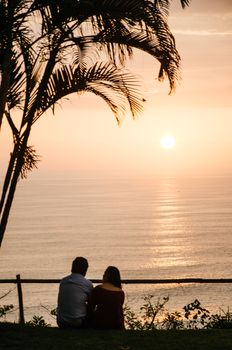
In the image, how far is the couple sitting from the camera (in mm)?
7453

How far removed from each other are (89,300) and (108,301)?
0.30 m

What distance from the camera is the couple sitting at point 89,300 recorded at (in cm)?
745

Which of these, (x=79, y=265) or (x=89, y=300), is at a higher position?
(x=79, y=265)

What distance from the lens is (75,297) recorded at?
7508mm

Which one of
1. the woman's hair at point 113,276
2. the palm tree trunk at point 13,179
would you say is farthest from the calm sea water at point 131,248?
the woman's hair at point 113,276

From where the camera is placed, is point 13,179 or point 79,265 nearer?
point 79,265

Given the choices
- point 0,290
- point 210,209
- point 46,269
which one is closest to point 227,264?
point 46,269

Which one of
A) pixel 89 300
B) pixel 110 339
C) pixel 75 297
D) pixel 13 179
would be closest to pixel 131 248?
pixel 13 179

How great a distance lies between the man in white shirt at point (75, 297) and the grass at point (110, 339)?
16 cm

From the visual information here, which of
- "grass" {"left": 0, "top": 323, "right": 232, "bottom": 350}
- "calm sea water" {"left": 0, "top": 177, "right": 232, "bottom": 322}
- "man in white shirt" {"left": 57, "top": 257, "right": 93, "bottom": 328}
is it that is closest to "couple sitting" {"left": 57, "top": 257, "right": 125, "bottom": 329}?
"man in white shirt" {"left": 57, "top": 257, "right": 93, "bottom": 328}

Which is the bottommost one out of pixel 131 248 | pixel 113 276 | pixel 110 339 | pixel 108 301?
pixel 110 339

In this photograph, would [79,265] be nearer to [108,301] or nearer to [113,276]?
[113,276]

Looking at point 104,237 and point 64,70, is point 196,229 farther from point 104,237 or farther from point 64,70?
point 64,70

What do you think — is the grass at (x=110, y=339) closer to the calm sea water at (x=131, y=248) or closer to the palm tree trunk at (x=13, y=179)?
the palm tree trunk at (x=13, y=179)
